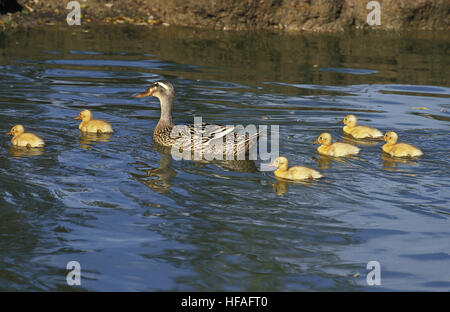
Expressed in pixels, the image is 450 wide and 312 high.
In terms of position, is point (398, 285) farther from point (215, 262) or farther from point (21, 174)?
point (21, 174)

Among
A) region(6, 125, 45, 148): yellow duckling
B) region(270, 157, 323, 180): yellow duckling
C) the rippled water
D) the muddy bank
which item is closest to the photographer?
the rippled water

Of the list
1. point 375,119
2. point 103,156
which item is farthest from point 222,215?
point 375,119

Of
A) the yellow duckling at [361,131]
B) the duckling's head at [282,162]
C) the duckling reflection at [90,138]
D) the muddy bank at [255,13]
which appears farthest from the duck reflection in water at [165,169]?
the muddy bank at [255,13]

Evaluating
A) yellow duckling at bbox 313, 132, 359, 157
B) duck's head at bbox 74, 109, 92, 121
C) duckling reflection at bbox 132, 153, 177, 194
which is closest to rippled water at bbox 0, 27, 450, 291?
duckling reflection at bbox 132, 153, 177, 194

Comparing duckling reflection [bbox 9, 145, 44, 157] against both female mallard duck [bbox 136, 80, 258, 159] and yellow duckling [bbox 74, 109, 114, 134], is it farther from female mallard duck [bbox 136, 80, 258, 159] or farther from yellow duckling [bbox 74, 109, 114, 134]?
female mallard duck [bbox 136, 80, 258, 159]

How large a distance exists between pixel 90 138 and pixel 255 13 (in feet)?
32.7

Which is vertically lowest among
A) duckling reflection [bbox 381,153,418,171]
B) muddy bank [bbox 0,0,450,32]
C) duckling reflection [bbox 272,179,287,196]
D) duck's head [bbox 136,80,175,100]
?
duckling reflection [bbox 272,179,287,196]

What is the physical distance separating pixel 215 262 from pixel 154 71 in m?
8.23

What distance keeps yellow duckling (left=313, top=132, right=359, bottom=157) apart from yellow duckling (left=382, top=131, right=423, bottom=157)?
0.46 meters

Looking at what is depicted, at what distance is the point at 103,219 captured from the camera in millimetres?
6598

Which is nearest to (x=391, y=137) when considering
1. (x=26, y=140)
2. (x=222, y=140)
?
(x=222, y=140)

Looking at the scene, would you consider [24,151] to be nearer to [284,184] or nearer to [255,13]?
[284,184]

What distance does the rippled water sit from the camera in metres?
5.73

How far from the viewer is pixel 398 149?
8.67 meters
